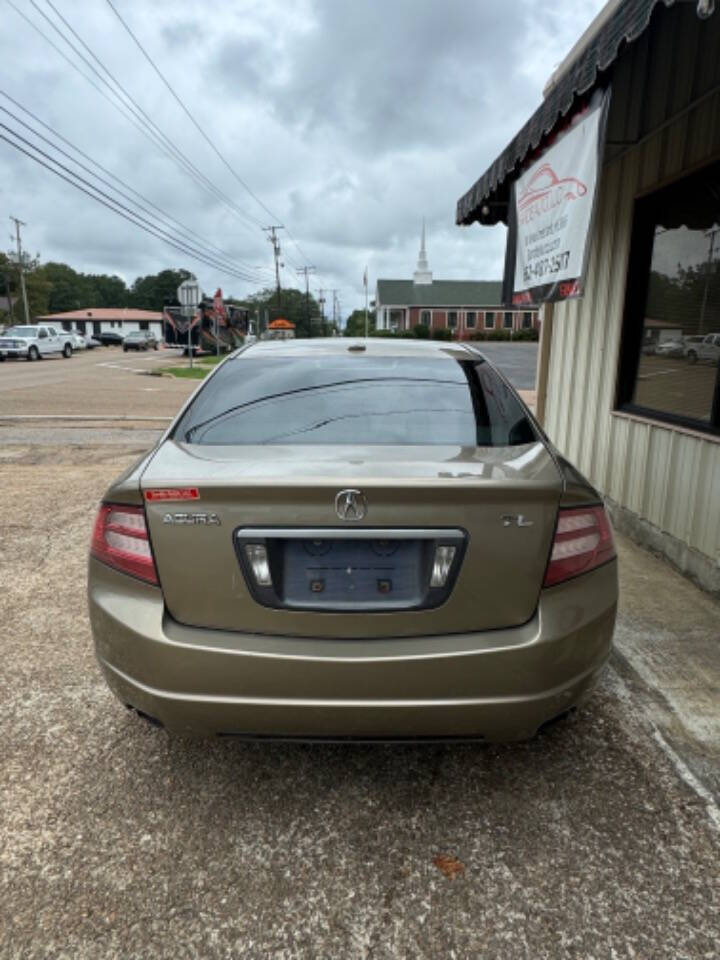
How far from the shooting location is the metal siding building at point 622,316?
4027 millimetres

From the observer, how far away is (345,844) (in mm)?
2105

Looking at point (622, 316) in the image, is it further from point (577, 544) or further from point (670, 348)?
point (577, 544)

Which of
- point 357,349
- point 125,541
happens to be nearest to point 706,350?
point 357,349

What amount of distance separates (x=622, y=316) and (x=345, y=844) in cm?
449

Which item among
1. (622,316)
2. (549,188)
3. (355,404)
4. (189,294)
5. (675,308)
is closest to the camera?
(355,404)

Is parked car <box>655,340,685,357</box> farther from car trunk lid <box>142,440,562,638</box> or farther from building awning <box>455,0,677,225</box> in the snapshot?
car trunk lid <box>142,440,562,638</box>

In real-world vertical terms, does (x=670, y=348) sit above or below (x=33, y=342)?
above

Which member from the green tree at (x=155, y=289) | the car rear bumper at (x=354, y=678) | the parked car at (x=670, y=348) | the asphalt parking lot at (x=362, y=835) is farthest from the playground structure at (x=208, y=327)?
the green tree at (x=155, y=289)

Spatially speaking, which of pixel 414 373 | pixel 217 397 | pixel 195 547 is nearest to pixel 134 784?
pixel 195 547

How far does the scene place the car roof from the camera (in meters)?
3.22

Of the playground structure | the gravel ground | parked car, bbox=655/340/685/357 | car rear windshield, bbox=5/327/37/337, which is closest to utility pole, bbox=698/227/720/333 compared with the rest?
parked car, bbox=655/340/685/357

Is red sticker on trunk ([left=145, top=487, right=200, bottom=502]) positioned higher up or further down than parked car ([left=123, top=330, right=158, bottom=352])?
higher up

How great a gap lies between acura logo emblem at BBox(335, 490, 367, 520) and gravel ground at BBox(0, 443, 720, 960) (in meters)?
0.84

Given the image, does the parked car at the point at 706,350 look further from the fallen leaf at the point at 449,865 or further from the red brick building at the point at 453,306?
the red brick building at the point at 453,306
